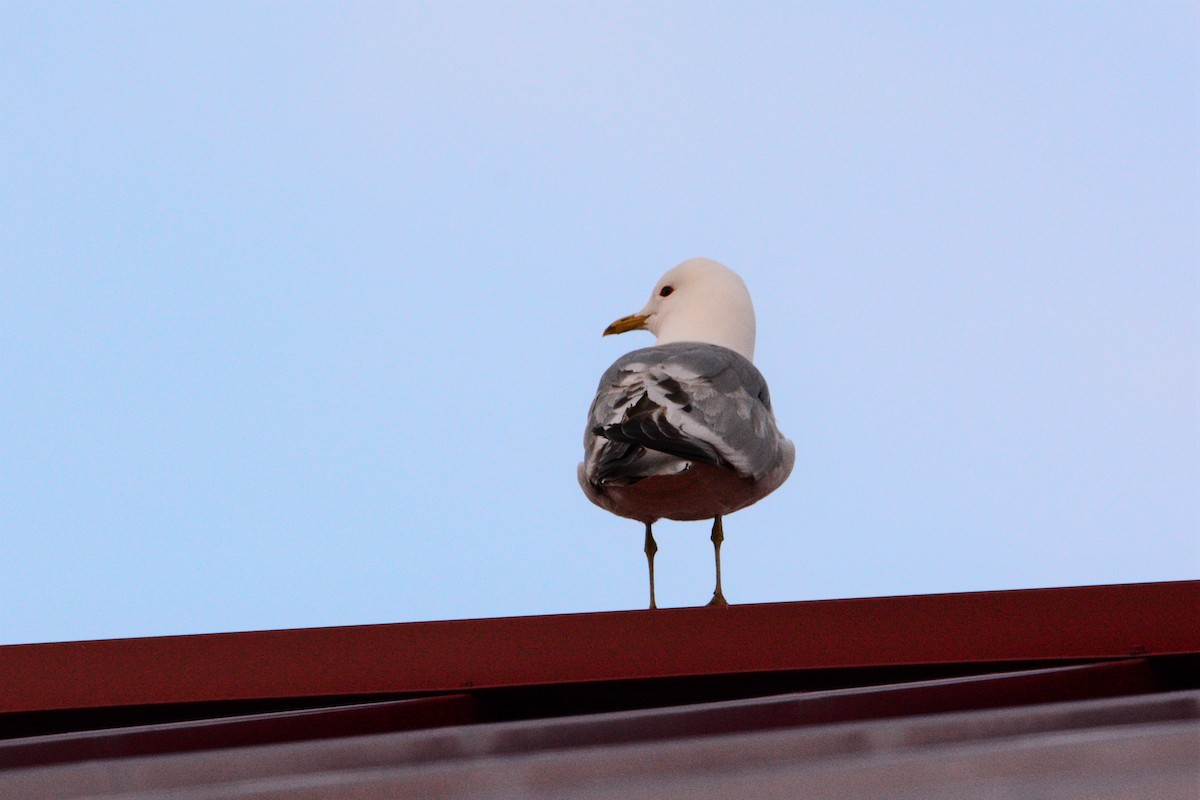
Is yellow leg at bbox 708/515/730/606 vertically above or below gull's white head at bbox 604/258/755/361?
below

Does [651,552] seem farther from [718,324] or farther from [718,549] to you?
[718,324]

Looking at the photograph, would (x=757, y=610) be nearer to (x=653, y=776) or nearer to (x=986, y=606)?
(x=986, y=606)

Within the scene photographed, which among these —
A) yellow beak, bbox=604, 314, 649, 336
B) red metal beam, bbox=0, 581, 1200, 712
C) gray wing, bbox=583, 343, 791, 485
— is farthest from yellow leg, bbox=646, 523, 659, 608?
red metal beam, bbox=0, 581, 1200, 712

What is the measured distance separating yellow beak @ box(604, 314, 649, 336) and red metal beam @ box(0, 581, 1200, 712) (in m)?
4.91

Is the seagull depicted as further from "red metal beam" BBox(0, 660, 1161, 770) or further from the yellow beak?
"red metal beam" BBox(0, 660, 1161, 770)

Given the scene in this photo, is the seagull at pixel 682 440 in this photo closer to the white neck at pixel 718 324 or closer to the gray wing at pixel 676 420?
the gray wing at pixel 676 420

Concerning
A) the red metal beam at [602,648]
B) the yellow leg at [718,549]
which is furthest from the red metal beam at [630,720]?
the yellow leg at [718,549]

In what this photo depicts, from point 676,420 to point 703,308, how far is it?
1.82 m

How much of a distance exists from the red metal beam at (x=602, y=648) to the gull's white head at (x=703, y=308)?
4.19 m

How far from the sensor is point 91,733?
2.14 m

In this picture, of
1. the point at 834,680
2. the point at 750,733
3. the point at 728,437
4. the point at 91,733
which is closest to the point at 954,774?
the point at 750,733

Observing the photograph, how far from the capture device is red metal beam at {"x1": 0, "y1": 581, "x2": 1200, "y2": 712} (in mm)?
2320

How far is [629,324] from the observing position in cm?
734

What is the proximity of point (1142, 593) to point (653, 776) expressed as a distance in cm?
91
